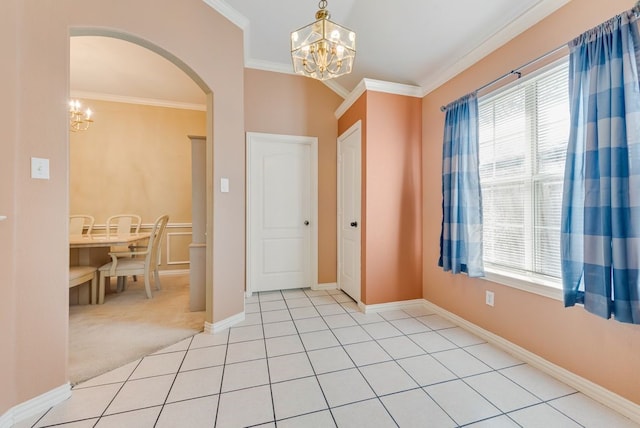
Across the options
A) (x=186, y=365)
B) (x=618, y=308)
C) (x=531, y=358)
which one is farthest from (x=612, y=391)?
(x=186, y=365)

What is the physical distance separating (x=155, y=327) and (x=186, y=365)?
2.78 feet

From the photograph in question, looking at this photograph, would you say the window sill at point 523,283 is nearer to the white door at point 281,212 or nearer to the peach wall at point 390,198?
the peach wall at point 390,198

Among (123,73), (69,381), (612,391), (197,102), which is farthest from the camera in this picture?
(197,102)

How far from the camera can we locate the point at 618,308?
1357mm

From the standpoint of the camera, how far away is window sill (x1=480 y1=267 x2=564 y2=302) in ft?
5.73

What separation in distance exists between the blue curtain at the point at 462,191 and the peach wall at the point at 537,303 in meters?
0.19

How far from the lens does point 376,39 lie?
2.77 meters

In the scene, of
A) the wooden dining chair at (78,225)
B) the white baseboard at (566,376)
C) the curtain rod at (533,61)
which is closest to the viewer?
the curtain rod at (533,61)

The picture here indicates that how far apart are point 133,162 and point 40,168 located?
3.39 metres

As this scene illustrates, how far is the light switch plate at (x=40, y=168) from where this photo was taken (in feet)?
4.80

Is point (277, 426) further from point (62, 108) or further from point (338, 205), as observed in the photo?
point (338, 205)

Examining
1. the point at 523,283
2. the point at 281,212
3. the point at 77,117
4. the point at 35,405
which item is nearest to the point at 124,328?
the point at 35,405

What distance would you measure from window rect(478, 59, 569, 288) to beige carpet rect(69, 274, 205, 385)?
2865 millimetres


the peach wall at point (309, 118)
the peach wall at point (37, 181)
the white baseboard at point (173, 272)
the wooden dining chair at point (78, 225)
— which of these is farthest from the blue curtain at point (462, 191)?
the wooden dining chair at point (78, 225)
